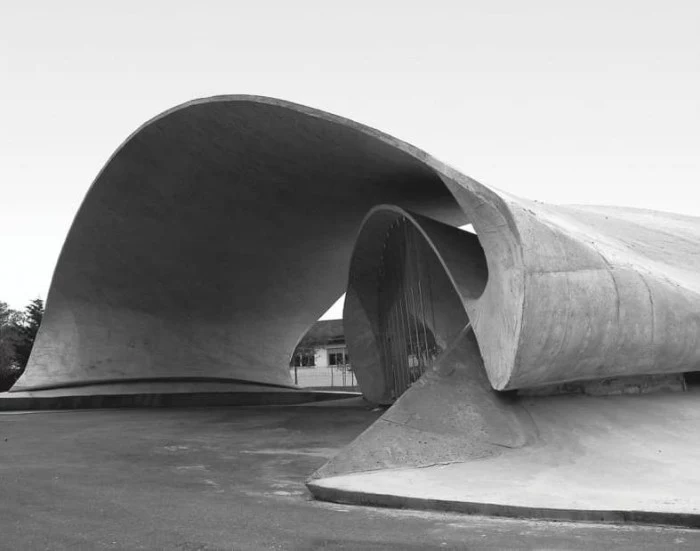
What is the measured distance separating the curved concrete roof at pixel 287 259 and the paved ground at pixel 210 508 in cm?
347

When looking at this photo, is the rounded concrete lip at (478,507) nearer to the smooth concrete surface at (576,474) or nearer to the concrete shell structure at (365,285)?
the smooth concrete surface at (576,474)

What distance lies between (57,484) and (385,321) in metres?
12.9

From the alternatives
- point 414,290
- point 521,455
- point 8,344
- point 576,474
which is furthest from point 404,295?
point 8,344

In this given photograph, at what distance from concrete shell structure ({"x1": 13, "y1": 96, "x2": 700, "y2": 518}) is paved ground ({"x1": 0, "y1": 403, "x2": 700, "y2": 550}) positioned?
58.7 inches

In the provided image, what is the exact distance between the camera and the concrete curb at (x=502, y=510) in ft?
20.5

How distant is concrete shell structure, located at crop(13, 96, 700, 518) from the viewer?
31.6 ft

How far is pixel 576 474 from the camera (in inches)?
319

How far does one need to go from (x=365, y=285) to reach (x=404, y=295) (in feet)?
7.84

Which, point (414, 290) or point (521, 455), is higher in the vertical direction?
point (414, 290)

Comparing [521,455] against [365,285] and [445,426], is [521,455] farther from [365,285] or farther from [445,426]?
[365,285]

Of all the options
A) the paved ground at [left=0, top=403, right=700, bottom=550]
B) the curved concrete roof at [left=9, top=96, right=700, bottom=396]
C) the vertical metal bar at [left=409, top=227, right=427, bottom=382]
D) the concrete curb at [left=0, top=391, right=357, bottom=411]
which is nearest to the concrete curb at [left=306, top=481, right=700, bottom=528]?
the paved ground at [left=0, top=403, right=700, bottom=550]

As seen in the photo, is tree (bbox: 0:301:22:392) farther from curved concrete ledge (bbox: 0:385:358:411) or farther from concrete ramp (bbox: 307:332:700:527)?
concrete ramp (bbox: 307:332:700:527)

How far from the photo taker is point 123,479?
920cm

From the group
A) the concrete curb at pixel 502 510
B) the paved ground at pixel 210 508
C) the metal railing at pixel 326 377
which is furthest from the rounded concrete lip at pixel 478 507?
the metal railing at pixel 326 377
